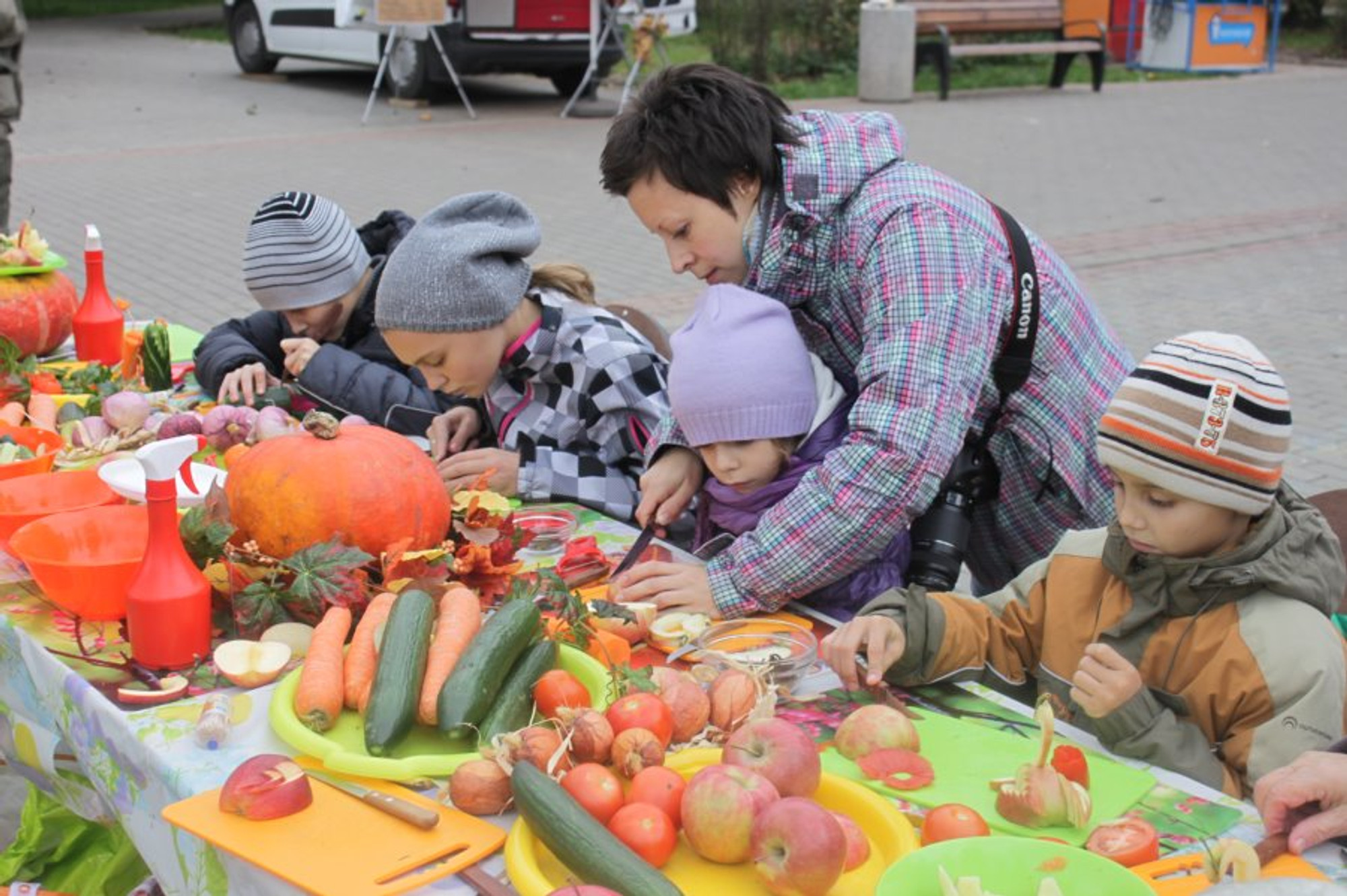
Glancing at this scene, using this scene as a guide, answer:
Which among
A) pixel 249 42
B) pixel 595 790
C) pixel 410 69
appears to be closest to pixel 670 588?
pixel 595 790

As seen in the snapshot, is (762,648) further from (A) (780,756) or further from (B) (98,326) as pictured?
(B) (98,326)

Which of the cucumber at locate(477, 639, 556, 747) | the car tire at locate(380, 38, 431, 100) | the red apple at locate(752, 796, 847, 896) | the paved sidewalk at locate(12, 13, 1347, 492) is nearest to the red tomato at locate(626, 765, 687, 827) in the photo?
the red apple at locate(752, 796, 847, 896)

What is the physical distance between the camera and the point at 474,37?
13.4 m

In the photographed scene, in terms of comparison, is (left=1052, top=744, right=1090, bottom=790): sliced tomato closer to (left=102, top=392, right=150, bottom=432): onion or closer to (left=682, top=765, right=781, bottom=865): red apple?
(left=682, top=765, right=781, bottom=865): red apple

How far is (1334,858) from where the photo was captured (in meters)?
1.65

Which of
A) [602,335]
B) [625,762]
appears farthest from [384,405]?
[625,762]

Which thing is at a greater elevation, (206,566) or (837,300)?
(837,300)

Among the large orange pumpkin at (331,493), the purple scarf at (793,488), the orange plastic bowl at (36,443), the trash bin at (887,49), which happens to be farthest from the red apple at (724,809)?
the trash bin at (887,49)

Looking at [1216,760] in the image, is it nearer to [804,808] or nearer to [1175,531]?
[1175,531]

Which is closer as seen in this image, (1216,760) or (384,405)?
(1216,760)

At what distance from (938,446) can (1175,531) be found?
0.43 m

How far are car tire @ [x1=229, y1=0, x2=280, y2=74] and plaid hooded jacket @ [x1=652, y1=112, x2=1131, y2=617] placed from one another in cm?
1526

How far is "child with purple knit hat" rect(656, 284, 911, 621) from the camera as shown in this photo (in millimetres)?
2451

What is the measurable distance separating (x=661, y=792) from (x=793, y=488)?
0.95 meters
